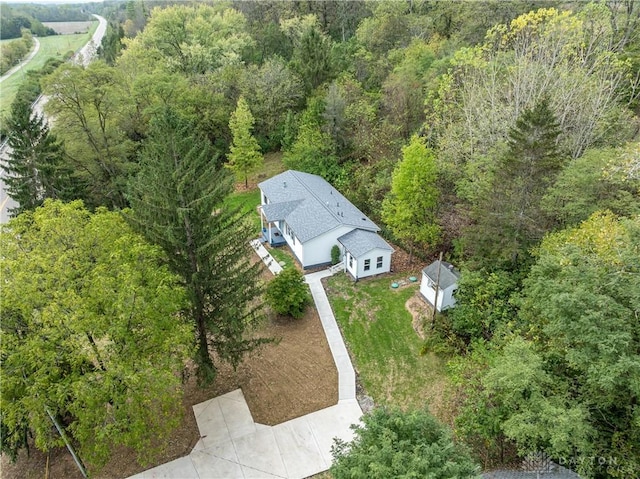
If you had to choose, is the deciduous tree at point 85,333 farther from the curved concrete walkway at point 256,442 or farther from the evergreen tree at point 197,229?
the curved concrete walkway at point 256,442

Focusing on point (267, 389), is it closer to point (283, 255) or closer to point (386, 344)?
point (386, 344)

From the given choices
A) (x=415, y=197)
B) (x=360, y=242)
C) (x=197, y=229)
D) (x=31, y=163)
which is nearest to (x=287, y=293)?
(x=360, y=242)

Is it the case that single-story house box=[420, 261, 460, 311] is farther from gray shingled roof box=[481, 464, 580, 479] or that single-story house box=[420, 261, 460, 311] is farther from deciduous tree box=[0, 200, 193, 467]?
deciduous tree box=[0, 200, 193, 467]

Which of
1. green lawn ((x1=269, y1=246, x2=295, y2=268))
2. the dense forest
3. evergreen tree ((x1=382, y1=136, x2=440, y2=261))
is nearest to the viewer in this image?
the dense forest


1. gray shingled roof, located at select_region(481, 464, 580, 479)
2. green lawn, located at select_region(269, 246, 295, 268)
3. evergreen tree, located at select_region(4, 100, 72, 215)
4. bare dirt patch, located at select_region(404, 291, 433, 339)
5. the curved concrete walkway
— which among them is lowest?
green lawn, located at select_region(269, 246, 295, 268)

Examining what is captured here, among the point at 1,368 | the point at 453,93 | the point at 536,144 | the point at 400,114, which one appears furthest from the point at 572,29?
the point at 1,368

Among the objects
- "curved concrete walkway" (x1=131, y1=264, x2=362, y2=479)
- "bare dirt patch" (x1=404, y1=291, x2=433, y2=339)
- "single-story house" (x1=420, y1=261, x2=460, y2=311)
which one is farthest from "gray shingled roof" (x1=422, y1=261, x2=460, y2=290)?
"curved concrete walkway" (x1=131, y1=264, x2=362, y2=479)

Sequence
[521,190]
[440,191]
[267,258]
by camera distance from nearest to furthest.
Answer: [521,190]
[440,191]
[267,258]
